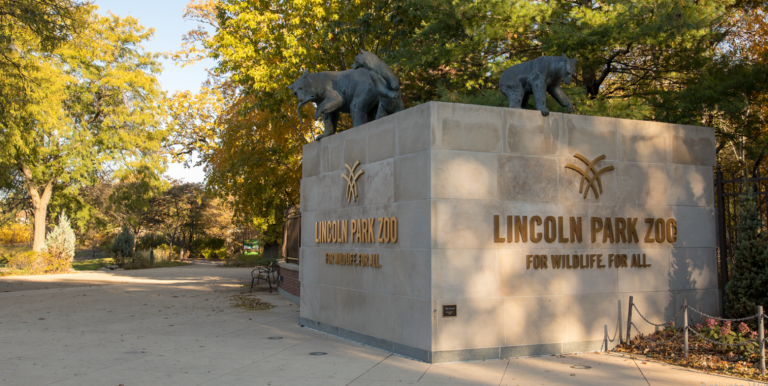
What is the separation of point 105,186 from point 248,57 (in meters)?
30.6

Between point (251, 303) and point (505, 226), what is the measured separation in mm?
9225

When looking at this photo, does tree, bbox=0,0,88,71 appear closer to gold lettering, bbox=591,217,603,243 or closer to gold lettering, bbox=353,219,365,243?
gold lettering, bbox=353,219,365,243

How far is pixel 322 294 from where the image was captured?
35.4ft

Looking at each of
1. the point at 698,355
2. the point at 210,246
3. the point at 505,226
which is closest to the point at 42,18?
the point at 505,226

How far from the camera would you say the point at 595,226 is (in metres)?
8.91

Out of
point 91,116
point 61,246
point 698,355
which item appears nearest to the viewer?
point 698,355

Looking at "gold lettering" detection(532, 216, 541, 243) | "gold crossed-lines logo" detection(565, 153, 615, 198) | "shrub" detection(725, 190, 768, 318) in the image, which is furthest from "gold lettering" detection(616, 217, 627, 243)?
"shrub" detection(725, 190, 768, 318)

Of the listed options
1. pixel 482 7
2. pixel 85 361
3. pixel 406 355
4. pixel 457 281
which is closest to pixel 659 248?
pixel 457 281

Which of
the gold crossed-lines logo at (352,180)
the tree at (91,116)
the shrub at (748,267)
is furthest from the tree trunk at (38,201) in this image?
the shrub at (748,267)

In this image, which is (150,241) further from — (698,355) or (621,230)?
(698,355)

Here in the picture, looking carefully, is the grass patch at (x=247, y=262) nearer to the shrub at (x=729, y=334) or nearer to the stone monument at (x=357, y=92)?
the stone monument at (x=357, y=92)

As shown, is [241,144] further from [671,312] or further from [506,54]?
[671,312]

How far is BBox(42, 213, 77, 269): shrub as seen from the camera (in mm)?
27625

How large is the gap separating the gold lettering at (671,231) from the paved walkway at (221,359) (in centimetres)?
245
